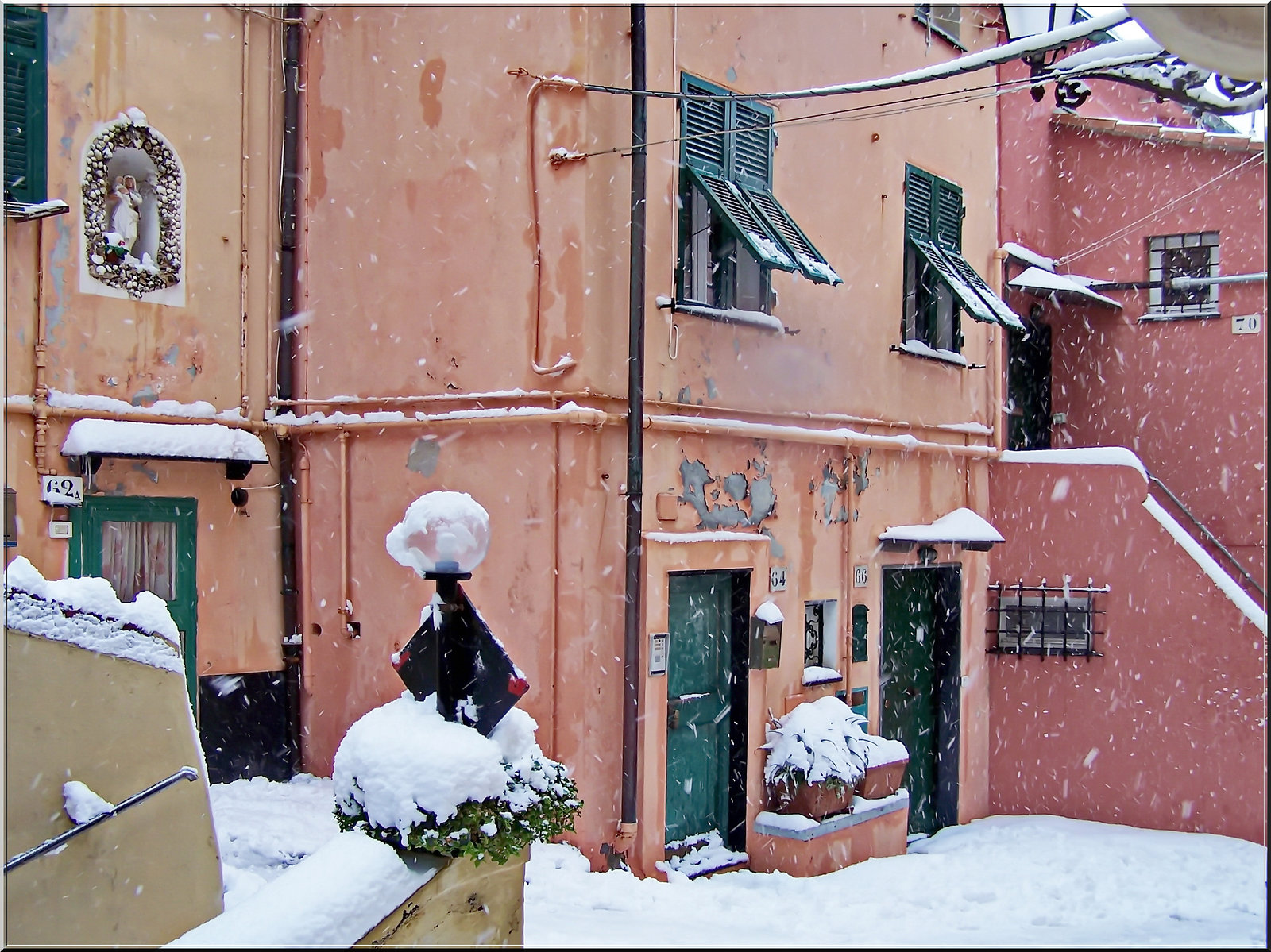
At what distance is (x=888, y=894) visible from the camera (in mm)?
7773

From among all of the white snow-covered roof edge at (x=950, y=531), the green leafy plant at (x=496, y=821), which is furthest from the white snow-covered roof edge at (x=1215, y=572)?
the green leafy plant at (x=496, y=821)

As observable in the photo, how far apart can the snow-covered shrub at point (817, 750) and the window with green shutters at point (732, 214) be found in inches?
117

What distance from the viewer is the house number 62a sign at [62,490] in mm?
7422

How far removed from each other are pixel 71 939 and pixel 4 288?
405 centimetres

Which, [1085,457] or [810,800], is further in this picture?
[1085,457]

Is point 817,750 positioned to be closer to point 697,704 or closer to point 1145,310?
point 697,704

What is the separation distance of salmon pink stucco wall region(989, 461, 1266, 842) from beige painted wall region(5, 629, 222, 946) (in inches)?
313

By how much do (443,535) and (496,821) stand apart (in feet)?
3.53

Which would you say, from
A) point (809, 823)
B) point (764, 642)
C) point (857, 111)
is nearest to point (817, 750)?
point (809, 823)

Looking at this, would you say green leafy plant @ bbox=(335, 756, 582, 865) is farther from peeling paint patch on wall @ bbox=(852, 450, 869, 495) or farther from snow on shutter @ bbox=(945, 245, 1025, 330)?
snow on shutter @ bbox=(945, 245, 1025, 330)

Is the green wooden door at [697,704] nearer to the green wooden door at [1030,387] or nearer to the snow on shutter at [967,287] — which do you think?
the snow on shutter at [967,287]

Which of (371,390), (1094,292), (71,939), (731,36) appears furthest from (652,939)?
(1094,292)

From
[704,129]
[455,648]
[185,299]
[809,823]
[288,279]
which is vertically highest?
[704,129]

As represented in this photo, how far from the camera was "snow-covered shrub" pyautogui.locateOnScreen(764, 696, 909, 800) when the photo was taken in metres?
8.23
